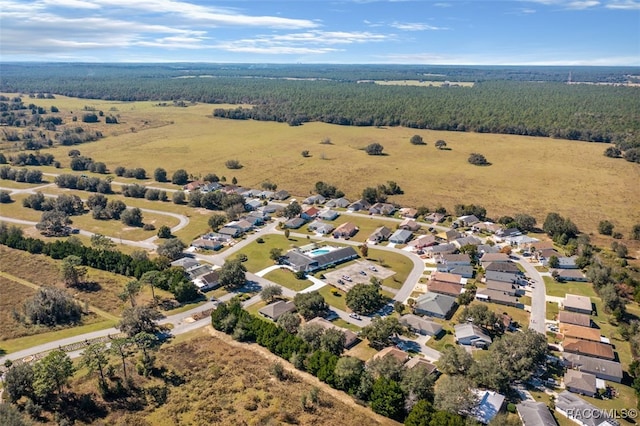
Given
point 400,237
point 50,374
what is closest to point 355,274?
point 400,237

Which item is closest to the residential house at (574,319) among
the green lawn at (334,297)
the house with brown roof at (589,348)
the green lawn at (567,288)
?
the house with brown roof at (589,348)

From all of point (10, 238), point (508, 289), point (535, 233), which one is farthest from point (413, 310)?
point (10, 238)

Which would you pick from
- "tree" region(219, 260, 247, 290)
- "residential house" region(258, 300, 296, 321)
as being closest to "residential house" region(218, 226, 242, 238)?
"tree" region(219, 260, 247, 290)

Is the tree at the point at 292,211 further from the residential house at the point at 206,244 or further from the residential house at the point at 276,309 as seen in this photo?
the residential house at the point at 276,309

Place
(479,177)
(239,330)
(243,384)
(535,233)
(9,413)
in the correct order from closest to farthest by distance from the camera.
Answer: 1. (9,413)
2. (243,384)
3. (239,330)
4. (535,233)
5. (479,177)

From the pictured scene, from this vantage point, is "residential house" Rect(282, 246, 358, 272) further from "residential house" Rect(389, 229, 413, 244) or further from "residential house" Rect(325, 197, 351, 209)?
"residential house" Rect(325, 197, 351, 209)

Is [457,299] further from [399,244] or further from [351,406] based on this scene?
[351,406]
